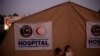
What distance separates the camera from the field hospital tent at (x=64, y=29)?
421cm

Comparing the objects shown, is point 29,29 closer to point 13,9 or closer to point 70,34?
point 70,34

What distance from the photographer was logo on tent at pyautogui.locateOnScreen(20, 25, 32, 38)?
4.23 meters

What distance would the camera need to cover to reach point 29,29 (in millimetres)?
4258

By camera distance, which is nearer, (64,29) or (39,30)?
(39,30)

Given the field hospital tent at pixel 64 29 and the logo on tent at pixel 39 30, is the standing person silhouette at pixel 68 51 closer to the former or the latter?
the field hospital tent at pixel 64 29

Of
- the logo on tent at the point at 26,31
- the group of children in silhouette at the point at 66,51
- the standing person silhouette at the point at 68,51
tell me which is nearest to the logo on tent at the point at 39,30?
the logo on tent at the point at 26,31

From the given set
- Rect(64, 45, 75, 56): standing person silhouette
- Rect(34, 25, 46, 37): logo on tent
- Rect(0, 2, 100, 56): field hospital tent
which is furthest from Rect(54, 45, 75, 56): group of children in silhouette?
Rect(34, 25, 46, 37): logo on tent

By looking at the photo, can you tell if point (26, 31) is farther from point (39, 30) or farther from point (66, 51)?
point (66, 51)

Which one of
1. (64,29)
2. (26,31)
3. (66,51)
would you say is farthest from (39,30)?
(66,51)

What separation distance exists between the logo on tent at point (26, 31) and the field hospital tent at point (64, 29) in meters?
0.14

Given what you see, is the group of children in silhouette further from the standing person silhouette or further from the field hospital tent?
the field hospital tent

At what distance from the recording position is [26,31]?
4246 millimetres

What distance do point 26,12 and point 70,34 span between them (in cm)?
237

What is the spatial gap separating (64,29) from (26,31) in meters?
1.00
